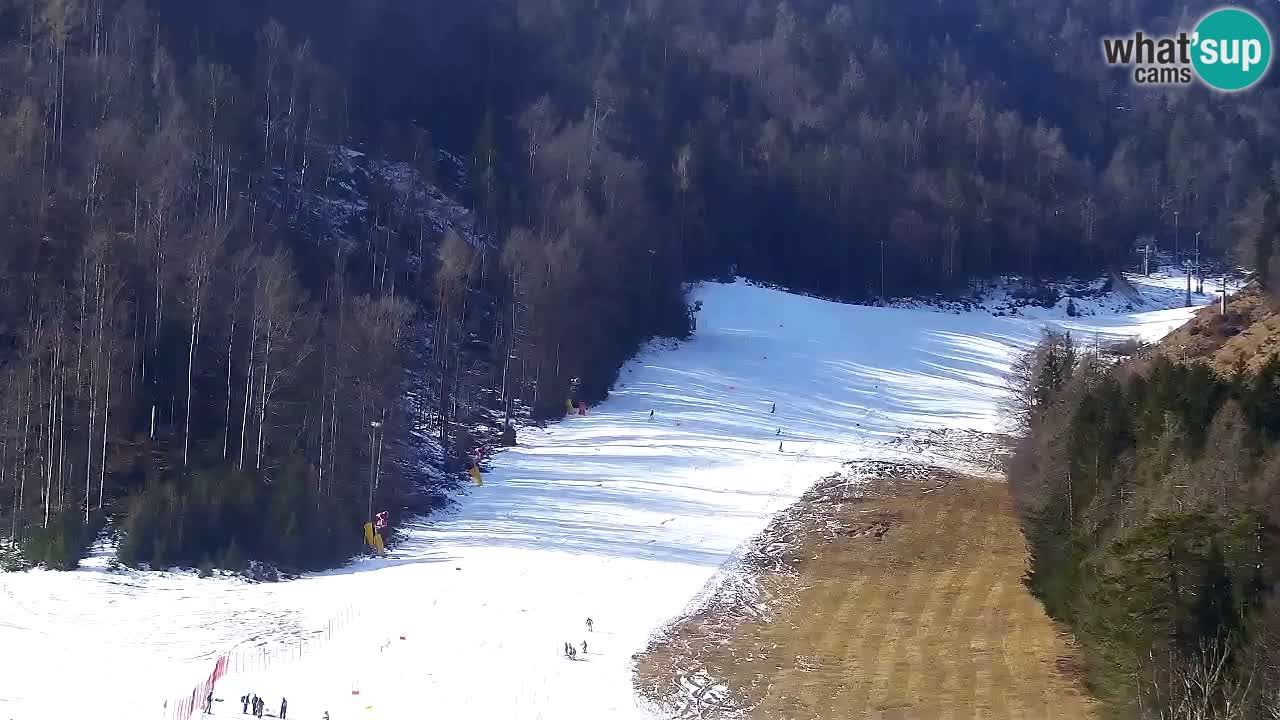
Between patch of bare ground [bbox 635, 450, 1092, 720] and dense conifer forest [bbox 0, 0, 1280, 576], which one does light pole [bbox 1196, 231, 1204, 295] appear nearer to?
dense conifer forest [bbox 0, 0, 1280, 576]

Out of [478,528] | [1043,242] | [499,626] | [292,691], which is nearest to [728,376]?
[478,528]

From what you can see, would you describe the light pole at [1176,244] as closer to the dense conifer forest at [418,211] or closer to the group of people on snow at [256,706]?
the dense conifer forest at [418,211]

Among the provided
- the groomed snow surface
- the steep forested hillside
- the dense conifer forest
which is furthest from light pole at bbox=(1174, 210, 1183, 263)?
the steep forested hillside

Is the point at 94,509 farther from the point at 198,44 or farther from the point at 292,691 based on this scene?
the point at 198,44

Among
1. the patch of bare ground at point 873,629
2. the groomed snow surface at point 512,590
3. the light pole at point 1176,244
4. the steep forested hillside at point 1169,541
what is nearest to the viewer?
the steep forested hillside at point 1169,541

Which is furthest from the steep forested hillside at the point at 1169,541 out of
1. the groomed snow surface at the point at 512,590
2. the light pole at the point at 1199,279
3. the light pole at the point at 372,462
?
the light pole at the point at 1199,279

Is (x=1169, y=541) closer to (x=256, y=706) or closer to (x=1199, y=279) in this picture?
(x=256, y=706)
